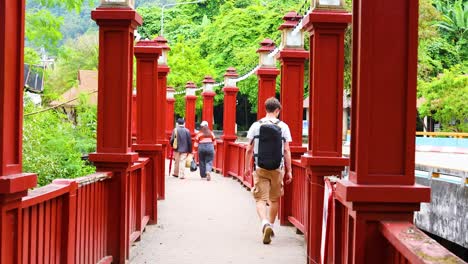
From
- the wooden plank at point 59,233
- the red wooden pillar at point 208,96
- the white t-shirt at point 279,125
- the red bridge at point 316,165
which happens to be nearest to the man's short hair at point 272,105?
the white t-shirt at point 279,125

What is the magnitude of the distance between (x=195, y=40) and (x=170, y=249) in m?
59.1

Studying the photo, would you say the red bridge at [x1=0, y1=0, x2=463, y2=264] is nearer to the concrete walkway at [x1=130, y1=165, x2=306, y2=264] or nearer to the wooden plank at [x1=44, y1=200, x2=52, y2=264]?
the wooden plank at [x1=44, y1=200, x2=52, y2=264]

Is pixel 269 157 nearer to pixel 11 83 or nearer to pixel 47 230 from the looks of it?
pixel 47 230

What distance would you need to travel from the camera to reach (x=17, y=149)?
4.34 meters

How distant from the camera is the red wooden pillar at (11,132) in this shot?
4117mm

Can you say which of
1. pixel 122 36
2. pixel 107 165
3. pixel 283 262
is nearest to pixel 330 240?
pixel 283 262

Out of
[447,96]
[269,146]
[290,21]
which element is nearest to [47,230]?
[269,146]

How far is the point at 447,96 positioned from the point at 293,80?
27.5 m

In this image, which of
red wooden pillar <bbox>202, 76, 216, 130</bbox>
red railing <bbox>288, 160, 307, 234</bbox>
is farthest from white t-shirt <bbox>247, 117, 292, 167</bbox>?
red wooden pillar <bbox>202, 76, 216, 130</bbox>

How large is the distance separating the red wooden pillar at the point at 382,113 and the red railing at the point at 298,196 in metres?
5.18

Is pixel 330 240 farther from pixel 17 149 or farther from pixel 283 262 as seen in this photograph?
pixel 17 149

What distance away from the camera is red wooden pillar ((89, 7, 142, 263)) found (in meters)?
8.01

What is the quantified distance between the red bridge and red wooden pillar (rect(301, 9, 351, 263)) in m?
0.01

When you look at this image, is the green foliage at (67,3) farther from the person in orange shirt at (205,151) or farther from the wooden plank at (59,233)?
the person in orange shirt at (205,151)
